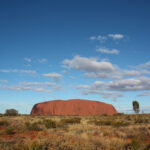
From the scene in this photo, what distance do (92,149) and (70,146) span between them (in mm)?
854

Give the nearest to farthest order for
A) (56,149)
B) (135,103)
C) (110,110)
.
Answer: (56,149) → (135,103) → (110,110)

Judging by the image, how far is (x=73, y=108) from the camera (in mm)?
102812

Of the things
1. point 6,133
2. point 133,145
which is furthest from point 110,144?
point 6,133

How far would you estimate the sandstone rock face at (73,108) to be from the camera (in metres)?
99.3

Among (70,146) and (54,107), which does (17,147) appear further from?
(54,107)

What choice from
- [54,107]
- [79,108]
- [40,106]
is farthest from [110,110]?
[40,106]

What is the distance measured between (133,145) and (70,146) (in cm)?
258

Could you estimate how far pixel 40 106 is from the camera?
4117 inches

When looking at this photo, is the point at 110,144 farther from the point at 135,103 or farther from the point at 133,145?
the point at 135,103

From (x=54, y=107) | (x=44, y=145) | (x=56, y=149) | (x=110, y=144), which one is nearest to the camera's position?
(x=56, y=149)

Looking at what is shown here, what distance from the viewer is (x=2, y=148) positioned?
6.07m

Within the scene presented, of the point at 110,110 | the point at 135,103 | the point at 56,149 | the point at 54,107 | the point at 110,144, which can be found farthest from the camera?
the point at 110,110

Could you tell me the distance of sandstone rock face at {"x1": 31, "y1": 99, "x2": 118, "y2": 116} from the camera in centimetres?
9931

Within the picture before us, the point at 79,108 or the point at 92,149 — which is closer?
the point at 92,149
